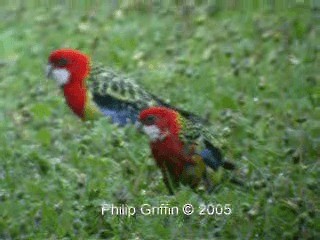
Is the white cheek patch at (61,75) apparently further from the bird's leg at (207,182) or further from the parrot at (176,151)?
the bird's leg at (207,182)

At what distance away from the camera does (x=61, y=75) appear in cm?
729

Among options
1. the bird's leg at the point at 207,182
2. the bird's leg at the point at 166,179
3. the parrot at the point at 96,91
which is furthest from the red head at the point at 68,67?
the bird's leg at the point at 207,182

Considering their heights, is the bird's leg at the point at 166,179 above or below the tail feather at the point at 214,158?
below

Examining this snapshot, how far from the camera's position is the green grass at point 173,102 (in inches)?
232

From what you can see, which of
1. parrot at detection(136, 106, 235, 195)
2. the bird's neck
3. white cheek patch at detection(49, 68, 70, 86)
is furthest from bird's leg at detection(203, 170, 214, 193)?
white cheek patch at detection(49, 68, 70, 86)

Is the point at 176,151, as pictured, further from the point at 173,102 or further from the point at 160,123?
the point at 173,102

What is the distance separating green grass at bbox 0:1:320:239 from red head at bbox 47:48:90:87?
0.30m

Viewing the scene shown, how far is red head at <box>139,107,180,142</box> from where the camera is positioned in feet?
20.4

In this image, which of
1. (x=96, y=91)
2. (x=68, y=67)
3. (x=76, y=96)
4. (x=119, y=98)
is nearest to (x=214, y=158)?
(x=119, y=98)

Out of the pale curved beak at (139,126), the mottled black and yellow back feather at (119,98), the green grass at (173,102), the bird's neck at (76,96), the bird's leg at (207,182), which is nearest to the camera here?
the green grass at (173,102)

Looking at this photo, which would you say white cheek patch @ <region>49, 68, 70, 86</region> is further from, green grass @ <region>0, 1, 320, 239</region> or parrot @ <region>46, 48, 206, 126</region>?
green grass @ <region>0, 1, 320, 239</region>

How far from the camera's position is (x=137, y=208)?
5.94m

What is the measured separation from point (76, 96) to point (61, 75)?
0.17m

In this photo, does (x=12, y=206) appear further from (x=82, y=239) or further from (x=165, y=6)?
(x=165, y=6)
